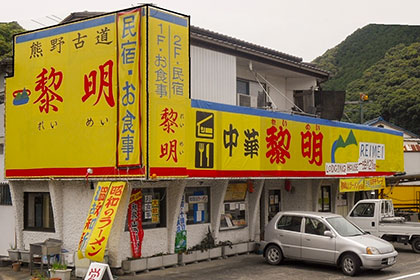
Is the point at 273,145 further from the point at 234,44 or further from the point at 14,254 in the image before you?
the point at 14,254

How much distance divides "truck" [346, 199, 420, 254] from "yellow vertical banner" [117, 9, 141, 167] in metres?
11.3

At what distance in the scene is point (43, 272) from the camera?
16.2m

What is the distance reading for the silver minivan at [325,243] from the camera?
1563 cm

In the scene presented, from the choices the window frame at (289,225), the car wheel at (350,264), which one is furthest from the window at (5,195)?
the car wheel at (350,264)

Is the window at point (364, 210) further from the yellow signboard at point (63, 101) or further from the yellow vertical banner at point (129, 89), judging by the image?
the yellow signboard at point (63, 101)

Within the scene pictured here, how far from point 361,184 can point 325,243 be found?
935cm

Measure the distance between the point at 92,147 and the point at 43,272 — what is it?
4034 mm

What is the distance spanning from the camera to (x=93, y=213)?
589 inches

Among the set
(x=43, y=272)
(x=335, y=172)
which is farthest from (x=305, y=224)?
(x=43, y=272)

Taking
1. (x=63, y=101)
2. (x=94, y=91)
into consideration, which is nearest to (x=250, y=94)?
(x=94, y=91)

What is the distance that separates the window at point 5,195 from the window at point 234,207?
293 inches

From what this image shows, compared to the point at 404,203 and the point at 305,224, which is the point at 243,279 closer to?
the point at 305,224

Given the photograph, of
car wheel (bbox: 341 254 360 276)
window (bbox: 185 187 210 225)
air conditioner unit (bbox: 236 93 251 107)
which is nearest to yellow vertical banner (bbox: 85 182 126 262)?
window (bbox: 185 187 210 225)

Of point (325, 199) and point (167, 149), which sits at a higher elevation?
point (167, 149)
